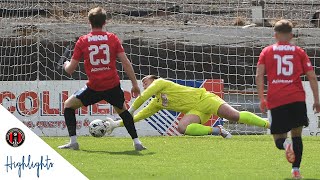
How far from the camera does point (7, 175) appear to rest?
9547 mm

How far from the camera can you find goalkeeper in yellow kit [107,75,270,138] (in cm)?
1508

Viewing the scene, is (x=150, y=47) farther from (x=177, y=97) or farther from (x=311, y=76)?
(x=311, y=76)

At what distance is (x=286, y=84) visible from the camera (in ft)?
32.8

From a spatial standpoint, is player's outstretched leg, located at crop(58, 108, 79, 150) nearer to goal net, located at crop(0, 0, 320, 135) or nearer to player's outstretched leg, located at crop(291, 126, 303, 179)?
player's outstretched leg, located at crop(291, 126, 303, 179)

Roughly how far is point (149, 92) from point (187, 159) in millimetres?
3132

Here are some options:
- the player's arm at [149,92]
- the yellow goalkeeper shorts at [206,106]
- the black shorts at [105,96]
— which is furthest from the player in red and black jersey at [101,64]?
the yellow goalkeeper shorts at [206,106]

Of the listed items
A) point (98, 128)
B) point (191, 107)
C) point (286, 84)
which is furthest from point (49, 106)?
point (286, 84)

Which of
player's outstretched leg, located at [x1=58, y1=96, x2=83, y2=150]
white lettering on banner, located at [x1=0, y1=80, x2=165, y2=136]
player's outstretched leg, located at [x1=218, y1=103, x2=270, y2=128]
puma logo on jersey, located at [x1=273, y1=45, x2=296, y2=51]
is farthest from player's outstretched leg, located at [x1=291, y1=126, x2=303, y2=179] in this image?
white lettering on banner, located at [x1=0, y1=80, x2=165, y2=136]

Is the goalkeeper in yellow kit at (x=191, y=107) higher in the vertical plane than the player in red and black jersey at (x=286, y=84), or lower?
lower

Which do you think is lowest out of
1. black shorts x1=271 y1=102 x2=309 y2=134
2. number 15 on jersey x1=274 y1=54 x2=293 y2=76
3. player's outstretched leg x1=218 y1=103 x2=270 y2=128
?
player's outstretched leg x1=218 y1=103 x2=270 y2=128

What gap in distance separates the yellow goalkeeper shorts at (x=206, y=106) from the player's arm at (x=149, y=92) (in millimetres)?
643

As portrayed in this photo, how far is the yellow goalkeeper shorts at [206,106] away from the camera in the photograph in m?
15.2

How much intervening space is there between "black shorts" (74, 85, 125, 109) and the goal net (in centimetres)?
552

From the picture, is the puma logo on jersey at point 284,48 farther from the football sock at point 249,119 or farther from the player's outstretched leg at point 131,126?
A: the football sock at point 249,119
